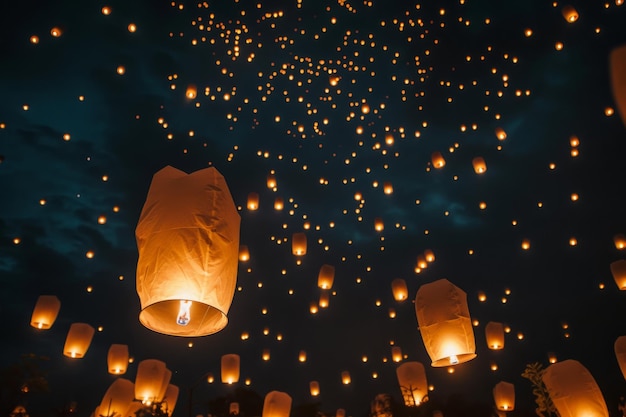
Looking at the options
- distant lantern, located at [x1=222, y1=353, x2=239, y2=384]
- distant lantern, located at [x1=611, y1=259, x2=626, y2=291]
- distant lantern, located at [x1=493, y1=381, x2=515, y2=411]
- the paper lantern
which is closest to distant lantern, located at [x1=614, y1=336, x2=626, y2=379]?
distant lantern, located at [x1=611, y1=259, x2=626, y2=291]

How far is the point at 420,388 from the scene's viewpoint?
933 cm

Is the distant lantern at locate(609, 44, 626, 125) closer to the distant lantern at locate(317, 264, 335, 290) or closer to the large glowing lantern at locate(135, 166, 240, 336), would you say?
the large glowing lantern at locate(135, 166, 240, 336)

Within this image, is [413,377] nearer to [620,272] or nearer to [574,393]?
[620,272]

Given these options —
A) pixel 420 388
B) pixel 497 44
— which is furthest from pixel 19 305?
pixel 497 44

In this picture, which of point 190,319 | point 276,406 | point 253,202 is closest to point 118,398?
point 276,406

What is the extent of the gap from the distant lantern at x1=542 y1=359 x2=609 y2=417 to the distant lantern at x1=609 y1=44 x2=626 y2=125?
3.56 metres

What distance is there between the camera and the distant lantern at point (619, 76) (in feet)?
5.37

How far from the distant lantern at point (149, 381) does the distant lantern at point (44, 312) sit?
1891 mm

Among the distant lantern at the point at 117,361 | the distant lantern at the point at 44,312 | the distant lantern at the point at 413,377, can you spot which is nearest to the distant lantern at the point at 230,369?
the distant lantern at the point at 117,361

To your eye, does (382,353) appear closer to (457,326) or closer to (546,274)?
(546,274)

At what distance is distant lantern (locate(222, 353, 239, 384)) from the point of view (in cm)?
1058

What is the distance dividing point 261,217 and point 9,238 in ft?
23.4

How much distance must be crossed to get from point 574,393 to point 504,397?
25.0 feet

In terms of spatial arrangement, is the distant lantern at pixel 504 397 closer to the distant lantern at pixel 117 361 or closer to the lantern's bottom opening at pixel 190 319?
the distant lantern at pixel 117 361
